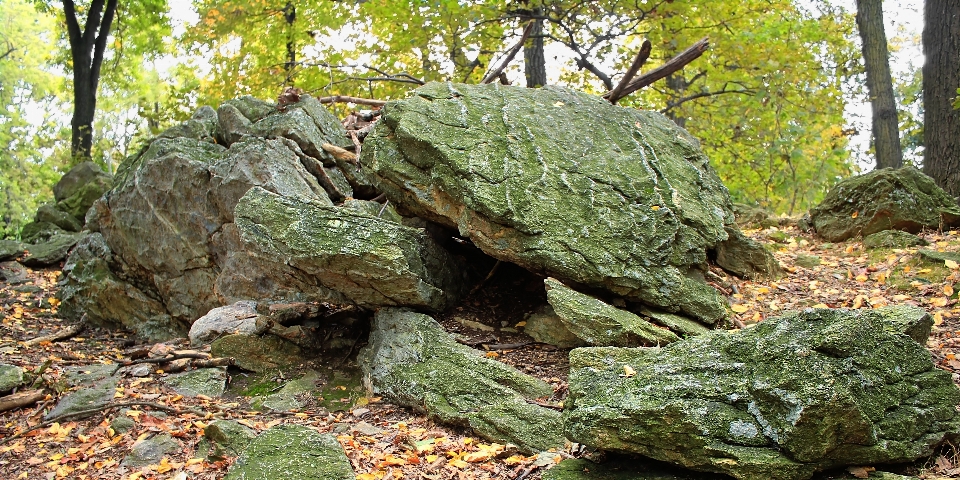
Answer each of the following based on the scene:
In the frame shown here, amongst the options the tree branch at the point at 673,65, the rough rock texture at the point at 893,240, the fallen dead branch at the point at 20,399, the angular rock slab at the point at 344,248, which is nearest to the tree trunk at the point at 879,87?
the rough rock texture at the point at 893,240

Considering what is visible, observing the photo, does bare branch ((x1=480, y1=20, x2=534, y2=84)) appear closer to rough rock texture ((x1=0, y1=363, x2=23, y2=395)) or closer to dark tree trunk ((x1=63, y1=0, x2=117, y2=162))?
rough rock texture ((x1=0, y1=363, x2=23, y2=395))

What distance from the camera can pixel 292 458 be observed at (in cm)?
405

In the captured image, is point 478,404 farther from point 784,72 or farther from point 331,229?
point 784,72

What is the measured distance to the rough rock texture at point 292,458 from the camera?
12.8 feet

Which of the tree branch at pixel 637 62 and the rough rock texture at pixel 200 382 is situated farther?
the tree branch at pixel 637 62

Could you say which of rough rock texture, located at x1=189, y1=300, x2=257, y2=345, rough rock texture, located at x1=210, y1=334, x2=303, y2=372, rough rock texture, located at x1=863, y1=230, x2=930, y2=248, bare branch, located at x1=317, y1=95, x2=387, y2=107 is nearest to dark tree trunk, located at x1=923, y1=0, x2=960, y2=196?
rough rock texture, located at x1=863, y1=230, x2=930, y2=248

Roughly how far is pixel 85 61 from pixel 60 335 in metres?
9.22

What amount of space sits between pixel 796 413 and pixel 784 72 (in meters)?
10.3

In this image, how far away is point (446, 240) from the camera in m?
7.00

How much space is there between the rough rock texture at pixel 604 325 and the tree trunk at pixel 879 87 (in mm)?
8797

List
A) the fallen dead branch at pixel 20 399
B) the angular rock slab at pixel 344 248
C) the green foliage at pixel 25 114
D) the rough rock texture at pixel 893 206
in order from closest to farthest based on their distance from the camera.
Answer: the fallen dead branch at pixel 20 399, the angular rock slab at pixel 344 248, the rough rock texture at pixel 893 206, the green foliage at pixel 25 114

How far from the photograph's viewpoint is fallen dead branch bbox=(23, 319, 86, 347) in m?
7.59

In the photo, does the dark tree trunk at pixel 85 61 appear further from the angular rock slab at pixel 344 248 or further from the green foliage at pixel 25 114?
the green foliage at pixel 25 114

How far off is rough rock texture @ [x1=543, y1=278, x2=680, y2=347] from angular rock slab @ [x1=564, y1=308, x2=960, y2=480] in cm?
125
